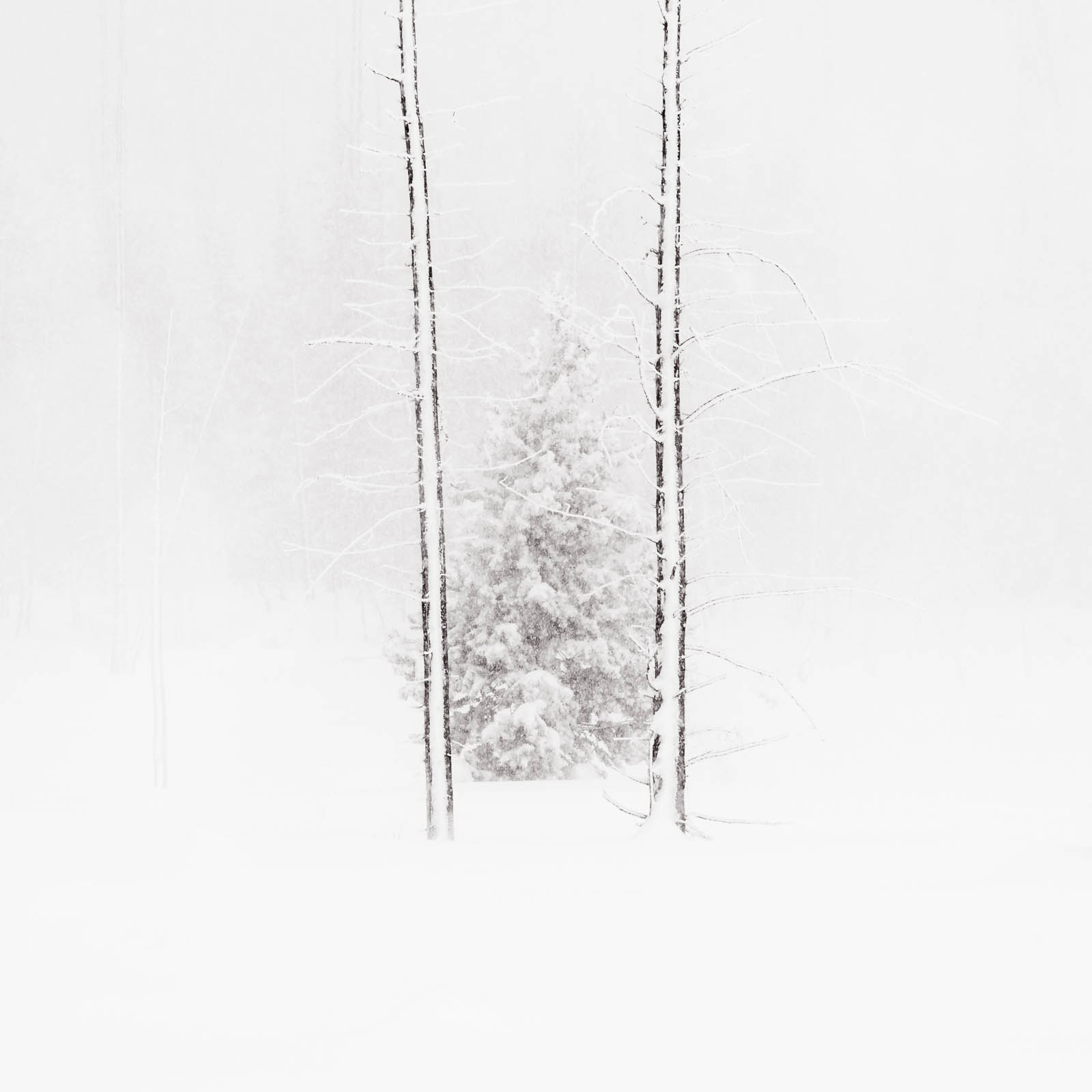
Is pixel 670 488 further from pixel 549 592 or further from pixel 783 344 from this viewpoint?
pixel 783 344

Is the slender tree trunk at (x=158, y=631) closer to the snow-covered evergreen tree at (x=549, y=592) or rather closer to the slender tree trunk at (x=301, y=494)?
the snow-covered evergreen tree at (x=549, y=592)

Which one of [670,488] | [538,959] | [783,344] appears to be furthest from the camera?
[783,344]

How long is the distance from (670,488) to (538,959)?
451 cm

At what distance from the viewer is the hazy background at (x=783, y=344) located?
28.8 m

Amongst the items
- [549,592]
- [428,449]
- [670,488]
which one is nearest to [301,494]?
[549,592]

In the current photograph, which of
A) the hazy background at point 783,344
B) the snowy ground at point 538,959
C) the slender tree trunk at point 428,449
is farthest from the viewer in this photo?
the hazy background at point 783,344

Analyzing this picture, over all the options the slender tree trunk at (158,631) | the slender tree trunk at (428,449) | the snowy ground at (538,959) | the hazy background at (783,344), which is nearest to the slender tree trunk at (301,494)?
the hazy background at (783,344)

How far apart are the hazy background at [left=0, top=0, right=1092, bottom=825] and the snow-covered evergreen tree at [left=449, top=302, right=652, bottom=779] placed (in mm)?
5963

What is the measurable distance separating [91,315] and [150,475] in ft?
19.8

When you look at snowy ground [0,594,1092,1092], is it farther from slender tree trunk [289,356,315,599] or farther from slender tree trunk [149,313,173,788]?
slender tree trunk [289,356,315,599]

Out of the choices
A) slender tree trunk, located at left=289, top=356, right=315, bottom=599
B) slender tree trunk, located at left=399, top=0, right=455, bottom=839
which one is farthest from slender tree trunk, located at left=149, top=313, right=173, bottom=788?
slender tree trunk, located at left=289, top=356, right=315, bottom=599

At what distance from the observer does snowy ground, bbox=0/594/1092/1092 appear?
10.5 ft

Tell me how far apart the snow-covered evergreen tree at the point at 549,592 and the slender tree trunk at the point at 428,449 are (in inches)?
174

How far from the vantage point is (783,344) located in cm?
2980
